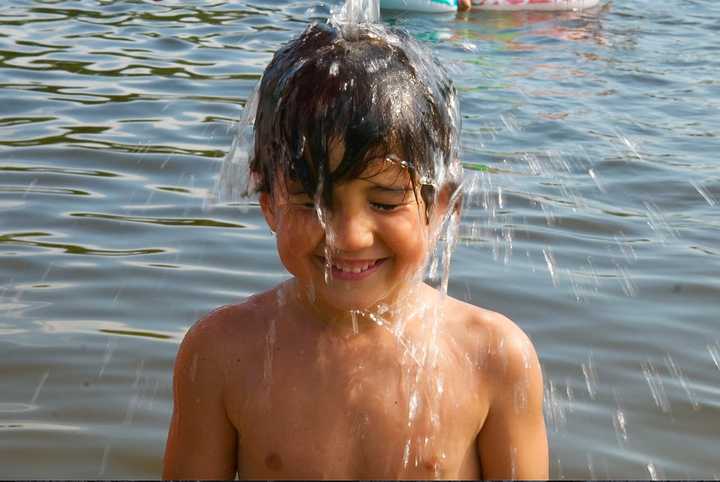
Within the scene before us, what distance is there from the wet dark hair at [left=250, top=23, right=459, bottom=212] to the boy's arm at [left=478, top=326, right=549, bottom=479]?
479 millimetres

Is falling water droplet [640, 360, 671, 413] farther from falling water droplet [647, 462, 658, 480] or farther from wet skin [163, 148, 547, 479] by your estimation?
wet skin [163, 148, 547, 479]

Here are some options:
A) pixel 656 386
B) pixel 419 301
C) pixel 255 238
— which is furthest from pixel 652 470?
pixel 255 238

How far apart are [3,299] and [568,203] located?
9.22ft

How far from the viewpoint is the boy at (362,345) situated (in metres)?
2.85

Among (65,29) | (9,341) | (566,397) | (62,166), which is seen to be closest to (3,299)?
(9,341)

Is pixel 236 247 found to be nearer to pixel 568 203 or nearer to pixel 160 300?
pixel 160 300

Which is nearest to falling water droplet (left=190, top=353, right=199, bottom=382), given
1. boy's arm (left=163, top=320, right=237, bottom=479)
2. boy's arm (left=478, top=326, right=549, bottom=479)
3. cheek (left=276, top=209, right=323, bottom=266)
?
boy's arm (left=163, top=320, right=237, bottom=479)

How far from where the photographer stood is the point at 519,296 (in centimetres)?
484

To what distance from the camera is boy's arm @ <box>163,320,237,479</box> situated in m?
3.11

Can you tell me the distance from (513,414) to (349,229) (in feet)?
2.35

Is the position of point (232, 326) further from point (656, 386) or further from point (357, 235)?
point (656, 386)

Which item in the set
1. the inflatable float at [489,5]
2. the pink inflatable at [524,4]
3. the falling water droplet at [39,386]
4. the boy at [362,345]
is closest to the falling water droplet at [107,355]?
the falling water droplet at [39,386]

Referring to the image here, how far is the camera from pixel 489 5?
13031 millimetres

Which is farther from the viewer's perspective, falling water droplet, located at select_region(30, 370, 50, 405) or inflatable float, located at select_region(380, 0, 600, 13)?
inflatable float, located at select_region(380, 0, 600, 13)
